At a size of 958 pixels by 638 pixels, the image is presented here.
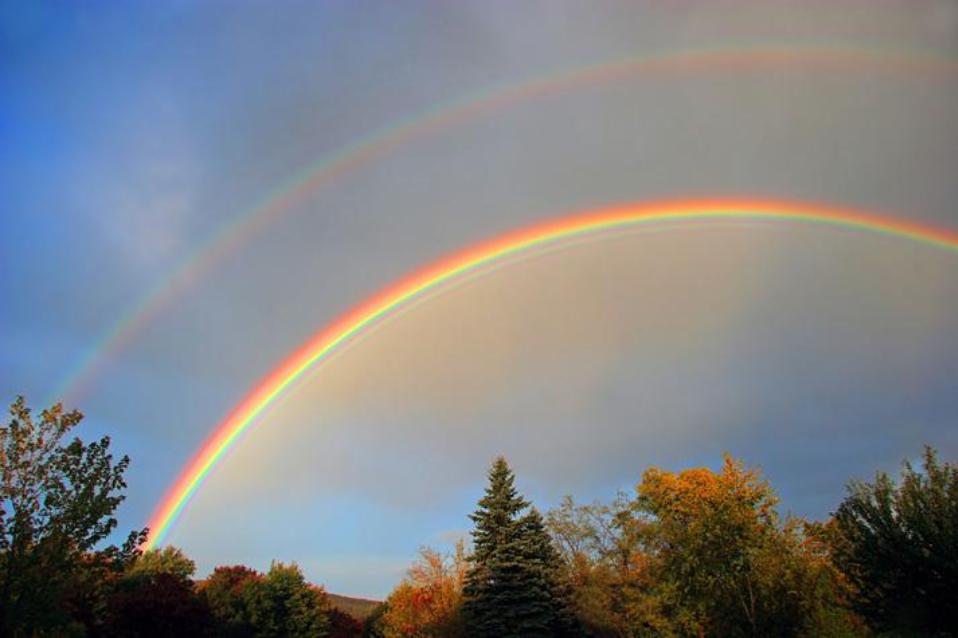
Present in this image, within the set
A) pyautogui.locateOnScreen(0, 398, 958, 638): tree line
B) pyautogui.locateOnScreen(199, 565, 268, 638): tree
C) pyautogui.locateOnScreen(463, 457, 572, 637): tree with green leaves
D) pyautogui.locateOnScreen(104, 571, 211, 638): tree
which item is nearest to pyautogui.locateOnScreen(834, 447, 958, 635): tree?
pyautogui.locateOnScreen(0, 398, 958, 638): tree line

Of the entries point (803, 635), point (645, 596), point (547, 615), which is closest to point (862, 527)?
point (803, 635)

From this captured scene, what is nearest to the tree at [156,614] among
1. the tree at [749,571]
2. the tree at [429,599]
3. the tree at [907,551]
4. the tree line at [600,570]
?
the tree line at [600,570]

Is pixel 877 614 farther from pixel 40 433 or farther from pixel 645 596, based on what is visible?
Result: pixel 40 433

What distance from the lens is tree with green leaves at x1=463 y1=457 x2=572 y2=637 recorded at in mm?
40000

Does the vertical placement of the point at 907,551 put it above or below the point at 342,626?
below

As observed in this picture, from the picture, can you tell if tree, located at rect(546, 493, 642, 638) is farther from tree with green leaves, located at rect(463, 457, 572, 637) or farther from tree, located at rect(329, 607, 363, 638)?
tree, located at rect(329, 607, 363, 638)

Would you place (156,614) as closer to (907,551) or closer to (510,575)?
(510,575)

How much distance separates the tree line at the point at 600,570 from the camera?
13406mm

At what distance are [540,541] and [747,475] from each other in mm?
20918

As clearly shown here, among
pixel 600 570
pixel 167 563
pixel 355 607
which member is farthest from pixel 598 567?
A: pixel 355 607

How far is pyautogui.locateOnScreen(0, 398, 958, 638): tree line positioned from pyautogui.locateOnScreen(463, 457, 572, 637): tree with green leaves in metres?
0.10

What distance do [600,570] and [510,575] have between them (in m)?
9.68

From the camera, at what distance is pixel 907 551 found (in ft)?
70.8

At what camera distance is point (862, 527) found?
23.9m
